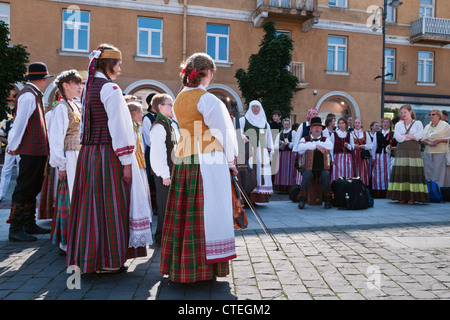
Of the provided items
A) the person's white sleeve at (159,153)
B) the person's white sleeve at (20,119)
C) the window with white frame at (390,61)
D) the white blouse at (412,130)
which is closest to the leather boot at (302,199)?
the white blouse at (412,130)

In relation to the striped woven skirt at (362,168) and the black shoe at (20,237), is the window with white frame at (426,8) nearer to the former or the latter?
the striped woven skirt at (362,168)

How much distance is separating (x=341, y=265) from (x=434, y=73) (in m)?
23.2

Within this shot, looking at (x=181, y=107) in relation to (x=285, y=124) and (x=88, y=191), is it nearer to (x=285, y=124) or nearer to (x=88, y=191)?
(x=88, y=191)

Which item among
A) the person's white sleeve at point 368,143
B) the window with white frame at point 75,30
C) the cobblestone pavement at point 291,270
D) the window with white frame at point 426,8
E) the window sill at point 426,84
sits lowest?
the cobblestone pavement at point 291,270

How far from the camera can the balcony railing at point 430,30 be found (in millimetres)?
21734

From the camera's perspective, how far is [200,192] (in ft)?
10.2

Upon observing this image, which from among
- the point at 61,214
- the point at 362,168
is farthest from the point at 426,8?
the point at 61,214

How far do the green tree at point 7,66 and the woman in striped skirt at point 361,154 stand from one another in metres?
9.38

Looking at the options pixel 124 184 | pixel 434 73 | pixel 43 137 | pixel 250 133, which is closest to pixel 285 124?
pixel 250 133

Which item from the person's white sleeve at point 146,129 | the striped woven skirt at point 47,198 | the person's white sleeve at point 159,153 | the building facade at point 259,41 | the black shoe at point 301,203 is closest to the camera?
the person's white sleeve at point 159,153

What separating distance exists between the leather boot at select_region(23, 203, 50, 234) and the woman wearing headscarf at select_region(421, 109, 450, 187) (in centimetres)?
777

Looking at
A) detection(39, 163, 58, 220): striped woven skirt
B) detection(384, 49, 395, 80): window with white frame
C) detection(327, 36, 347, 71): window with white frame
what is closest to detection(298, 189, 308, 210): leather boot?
detection(39, 163, 58, 220): striped woven skirt

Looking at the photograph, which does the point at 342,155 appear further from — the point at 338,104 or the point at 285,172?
the point at 338,104

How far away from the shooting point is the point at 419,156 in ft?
25.9
